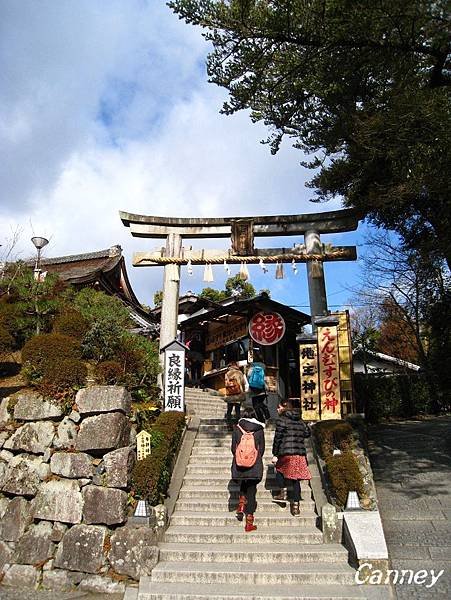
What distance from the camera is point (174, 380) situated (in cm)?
1075

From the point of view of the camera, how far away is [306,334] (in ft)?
34.8

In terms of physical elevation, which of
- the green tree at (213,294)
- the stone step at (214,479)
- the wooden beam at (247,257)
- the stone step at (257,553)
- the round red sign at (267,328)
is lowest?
the stone step at (257,553)

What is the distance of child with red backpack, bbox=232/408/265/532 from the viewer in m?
6.85

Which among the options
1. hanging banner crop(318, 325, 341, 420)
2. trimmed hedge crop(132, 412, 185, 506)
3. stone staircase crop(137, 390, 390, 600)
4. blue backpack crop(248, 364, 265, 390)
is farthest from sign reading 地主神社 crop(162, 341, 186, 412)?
hanging banner crop(318, 325, 341, 420)

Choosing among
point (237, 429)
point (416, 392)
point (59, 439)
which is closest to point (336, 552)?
point (237, 429)

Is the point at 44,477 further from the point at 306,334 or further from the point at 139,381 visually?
the point at 306,334

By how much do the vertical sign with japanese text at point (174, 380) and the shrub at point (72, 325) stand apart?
217 cm

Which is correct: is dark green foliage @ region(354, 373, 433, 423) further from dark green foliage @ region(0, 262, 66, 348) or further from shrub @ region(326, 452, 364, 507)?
dark green foliage @ region(0, 262, 66, 348)

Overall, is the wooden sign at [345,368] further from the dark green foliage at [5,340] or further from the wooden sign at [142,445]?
the dark green foliage at [5,340]

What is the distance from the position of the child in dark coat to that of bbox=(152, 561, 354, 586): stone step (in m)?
1.39

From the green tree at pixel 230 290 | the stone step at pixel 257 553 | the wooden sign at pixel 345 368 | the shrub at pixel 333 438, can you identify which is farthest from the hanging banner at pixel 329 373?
the green tree at pixel 230 290

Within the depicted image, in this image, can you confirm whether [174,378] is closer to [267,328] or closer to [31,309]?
[31,309]

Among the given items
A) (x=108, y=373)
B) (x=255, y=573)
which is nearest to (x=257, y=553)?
(x=255, y=573)

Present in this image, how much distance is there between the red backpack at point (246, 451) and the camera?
6863 millimetres
